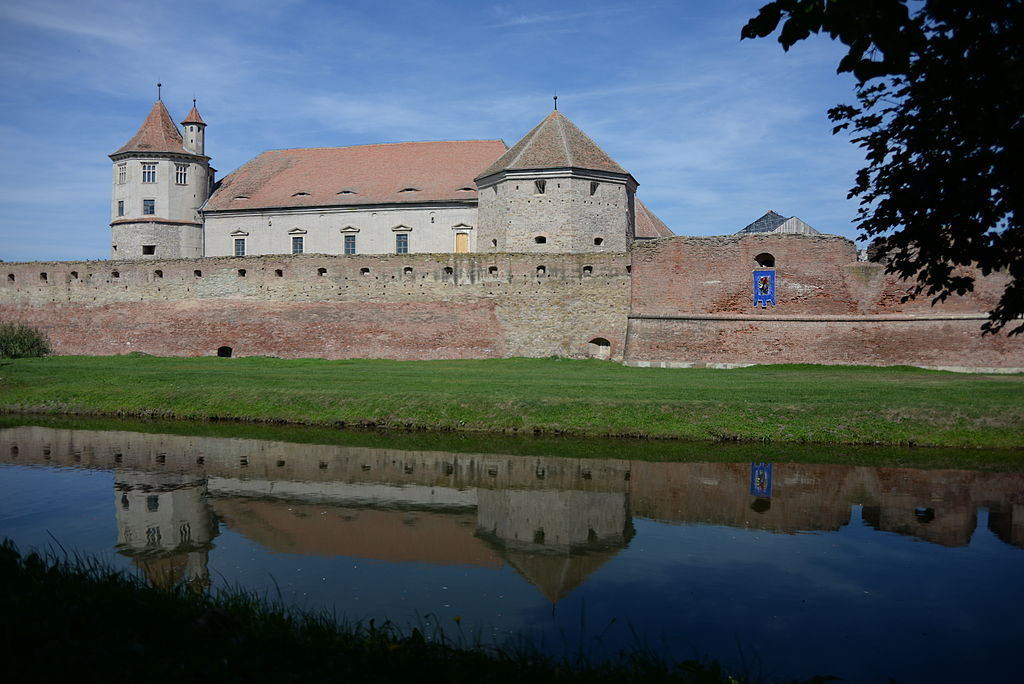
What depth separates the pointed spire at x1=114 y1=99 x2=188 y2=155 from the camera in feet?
135

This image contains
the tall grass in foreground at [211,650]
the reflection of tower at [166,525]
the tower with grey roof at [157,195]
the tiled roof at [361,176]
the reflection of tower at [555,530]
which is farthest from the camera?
the tower with grey roof at [157,195]

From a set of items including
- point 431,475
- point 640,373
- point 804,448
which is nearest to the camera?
point 431,475

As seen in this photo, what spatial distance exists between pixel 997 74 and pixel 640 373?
17.0m

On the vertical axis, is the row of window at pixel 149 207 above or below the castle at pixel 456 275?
above

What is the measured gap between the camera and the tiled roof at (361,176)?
3875 centimetres

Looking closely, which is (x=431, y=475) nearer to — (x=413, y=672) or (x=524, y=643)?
(x=524, y=643)

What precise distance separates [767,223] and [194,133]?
28.7 m

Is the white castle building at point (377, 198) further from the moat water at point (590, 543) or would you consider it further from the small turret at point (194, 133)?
the moat water at point (590, 543)

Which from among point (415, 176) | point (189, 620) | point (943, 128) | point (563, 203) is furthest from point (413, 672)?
point (415, 176)

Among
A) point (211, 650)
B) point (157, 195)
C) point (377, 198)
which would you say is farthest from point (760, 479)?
point (157, 195)

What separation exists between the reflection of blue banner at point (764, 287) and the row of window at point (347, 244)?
19.1 m

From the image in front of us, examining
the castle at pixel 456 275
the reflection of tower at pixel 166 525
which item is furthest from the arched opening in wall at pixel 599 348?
the reflection of tower at pixel 166 525

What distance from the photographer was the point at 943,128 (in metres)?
5.53

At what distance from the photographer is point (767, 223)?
1666 inches
